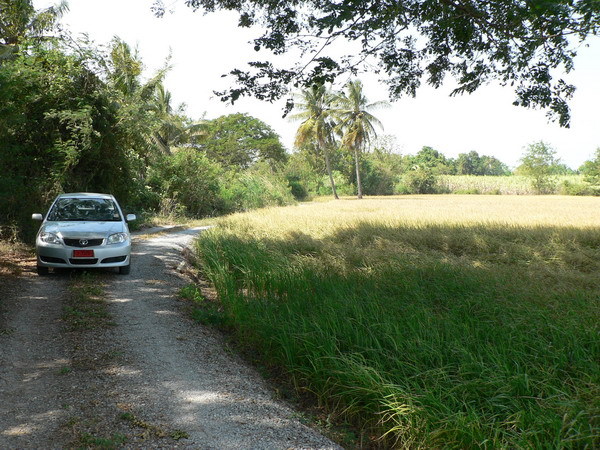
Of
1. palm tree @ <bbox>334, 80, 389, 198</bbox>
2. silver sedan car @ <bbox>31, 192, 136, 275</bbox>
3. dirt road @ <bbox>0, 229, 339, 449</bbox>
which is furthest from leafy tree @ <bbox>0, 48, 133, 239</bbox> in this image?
palm tree @ <bbox>334, 80, 389, 198</bbox>

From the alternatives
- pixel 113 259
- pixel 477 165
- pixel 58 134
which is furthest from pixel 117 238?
pixel 477 165

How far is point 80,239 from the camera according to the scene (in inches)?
330

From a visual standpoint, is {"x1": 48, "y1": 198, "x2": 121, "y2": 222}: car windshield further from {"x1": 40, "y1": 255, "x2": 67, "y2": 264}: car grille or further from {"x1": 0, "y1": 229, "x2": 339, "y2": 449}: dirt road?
{"x1": 0, "y1": 229, "x2": 339, "y2": 449}: dirt road

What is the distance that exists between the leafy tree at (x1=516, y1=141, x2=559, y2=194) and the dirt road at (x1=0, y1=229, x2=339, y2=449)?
179 feet

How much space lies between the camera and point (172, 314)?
263 inches

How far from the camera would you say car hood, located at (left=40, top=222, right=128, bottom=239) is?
27.5 ft

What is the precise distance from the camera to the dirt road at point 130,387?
11.3 ft

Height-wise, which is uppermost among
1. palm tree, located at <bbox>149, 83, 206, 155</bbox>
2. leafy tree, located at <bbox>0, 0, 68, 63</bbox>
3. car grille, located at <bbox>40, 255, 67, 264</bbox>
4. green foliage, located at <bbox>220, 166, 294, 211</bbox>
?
palm tree, located at <bbox>149, 83, 206, 155</bbox>

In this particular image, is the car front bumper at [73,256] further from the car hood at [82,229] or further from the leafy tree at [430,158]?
the leafy tree at [430,158]

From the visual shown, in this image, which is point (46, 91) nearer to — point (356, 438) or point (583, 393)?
point (356, 438)

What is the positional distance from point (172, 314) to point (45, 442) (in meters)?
3.40

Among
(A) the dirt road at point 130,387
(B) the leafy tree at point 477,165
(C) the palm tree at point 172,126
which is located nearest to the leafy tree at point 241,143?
(C) the palm tree at point 172,126

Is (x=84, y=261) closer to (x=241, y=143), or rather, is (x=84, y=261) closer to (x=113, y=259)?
(x=113, y=259)

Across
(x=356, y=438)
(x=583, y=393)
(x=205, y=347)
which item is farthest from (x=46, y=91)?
(x=583, y=393)
